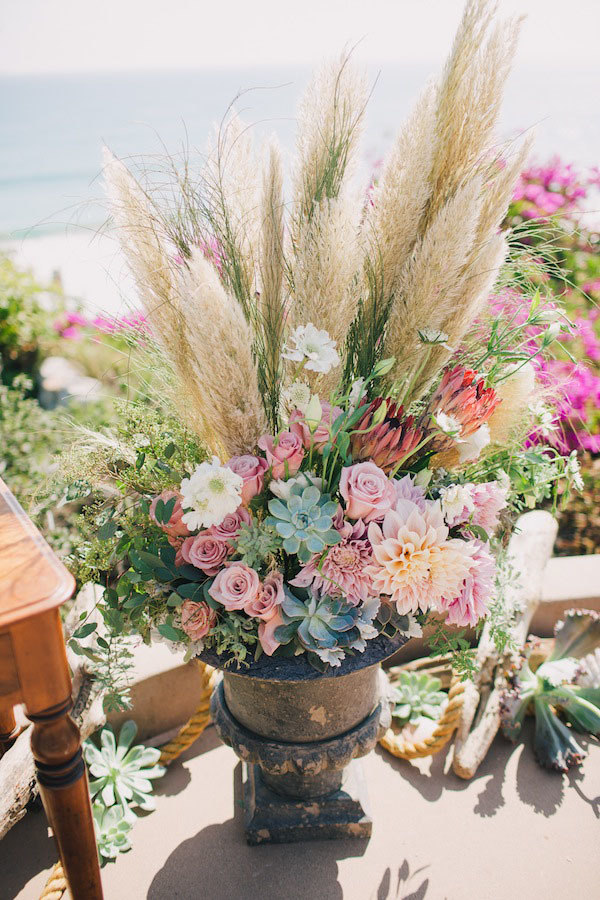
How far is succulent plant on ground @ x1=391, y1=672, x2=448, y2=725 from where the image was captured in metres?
1.71

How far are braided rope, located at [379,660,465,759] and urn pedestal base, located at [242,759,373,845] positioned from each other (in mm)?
210

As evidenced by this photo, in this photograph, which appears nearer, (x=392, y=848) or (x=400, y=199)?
(x=400, y=199)

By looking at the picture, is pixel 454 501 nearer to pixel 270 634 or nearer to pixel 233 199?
pixel 270 634

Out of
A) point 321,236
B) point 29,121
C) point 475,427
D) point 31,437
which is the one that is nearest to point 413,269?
point 321,236

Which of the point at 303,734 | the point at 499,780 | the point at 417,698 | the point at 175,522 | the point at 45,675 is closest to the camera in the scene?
the point at 45,675

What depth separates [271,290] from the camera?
103cm

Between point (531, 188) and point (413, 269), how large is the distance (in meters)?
3.49

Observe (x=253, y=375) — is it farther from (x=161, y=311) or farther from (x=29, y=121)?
(x=29, y=121)

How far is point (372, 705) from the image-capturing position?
1292mm

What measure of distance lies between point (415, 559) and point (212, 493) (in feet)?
1.13

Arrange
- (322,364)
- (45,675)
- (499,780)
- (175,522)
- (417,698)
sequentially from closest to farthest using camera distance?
(45,675), (322,364), (175,522), (499,780), (417,698)

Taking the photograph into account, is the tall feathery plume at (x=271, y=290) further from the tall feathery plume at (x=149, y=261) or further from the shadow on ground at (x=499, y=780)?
the shadow on ground at (x=499, y=780)

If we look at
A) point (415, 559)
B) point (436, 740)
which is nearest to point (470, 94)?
point (415, 559)

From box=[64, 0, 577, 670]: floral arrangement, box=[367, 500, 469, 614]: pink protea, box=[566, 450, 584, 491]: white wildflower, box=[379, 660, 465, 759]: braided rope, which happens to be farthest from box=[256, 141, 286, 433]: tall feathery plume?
box=[379, 660, 465, 759]: braided rope
